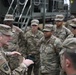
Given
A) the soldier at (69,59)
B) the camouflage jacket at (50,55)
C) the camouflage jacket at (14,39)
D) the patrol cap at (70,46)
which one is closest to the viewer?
the soldier at (69,59)

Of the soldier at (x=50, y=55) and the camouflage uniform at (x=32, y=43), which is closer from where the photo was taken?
the soldier at (x=50, y=55)

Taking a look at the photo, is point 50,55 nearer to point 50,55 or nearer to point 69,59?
point 50,55

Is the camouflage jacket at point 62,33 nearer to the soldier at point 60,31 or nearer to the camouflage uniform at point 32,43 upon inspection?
the soldier at point 60,31

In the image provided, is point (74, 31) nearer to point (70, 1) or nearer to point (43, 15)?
point (43, 15)

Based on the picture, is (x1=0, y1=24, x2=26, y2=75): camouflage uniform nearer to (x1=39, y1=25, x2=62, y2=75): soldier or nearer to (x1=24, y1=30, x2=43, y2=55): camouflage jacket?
(x1=39, y1=25, x2=62, y2=75): soldier

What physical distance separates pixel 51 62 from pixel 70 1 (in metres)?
7.65

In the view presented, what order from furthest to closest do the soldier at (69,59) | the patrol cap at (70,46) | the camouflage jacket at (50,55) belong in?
the camouflage jacket at (50,55)
the patrol cap at (70,46)
the soldier at (69,59)

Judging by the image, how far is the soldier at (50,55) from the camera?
6.68m

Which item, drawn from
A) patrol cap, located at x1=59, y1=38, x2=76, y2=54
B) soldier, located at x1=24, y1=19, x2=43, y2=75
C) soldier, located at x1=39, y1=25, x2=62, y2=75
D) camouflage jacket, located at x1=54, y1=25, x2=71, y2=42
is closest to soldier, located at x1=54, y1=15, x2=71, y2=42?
camouflage jacket, located at x1=54, y1=25, x2=71, y2=42

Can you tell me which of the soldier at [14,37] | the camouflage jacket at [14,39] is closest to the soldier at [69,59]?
the soldier at [14,37]

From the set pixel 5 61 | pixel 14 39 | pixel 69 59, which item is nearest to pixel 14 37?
pixel 14 39

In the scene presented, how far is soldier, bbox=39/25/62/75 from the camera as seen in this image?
6.68 m

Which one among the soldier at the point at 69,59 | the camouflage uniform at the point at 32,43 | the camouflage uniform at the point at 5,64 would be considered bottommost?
the camouflage uniform at the point at 32,43

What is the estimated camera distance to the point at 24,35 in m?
8.12
